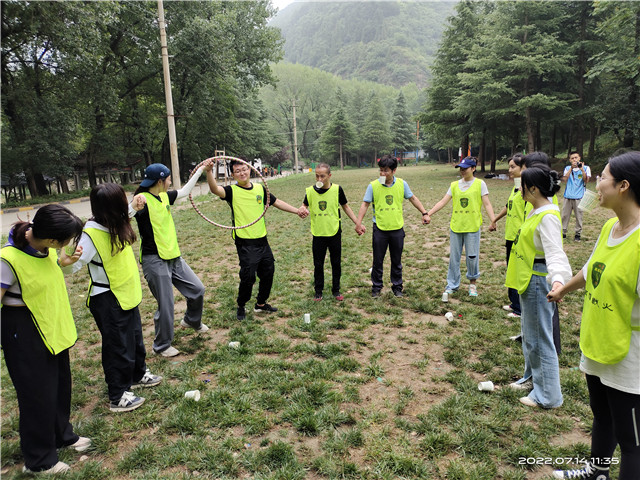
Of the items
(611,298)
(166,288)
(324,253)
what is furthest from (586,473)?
(324,253)

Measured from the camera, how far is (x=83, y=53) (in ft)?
60.0

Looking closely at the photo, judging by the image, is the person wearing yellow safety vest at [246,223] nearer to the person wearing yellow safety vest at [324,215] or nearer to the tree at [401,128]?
the person wearing yellow safety vest at [324,215]

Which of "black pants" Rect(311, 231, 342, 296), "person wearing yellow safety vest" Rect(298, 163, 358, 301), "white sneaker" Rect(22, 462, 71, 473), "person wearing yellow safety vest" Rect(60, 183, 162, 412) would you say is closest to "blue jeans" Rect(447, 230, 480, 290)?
"person wearing yellow safety vest" Rect(298, 163, 358, 301)

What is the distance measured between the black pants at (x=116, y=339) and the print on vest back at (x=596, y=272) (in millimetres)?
3727

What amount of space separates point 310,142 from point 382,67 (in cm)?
11866

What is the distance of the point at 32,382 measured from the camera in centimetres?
278

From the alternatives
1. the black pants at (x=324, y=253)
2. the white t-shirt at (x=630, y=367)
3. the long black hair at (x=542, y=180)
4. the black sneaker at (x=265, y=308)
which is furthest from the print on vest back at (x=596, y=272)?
the black sneaker at (x=265, y=308)

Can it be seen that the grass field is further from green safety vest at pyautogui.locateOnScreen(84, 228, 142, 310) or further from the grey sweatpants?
green safety vest at pyautogui.locateOnScreen(84, 228, 142, 310)

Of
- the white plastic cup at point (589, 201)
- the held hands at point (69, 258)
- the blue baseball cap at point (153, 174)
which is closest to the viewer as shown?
the white plastic cup at point (589, 201)

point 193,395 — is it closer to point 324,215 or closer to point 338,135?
point 324,215

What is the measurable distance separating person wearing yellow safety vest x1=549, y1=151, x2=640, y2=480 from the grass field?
0.91m

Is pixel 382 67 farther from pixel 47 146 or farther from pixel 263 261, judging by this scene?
pixel 263 261

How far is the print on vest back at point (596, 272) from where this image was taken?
7.47 ft

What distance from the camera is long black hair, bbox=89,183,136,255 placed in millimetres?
3412
